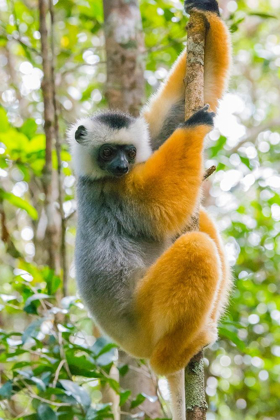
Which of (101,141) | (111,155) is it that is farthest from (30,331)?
(101,141)

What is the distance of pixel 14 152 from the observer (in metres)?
6.24

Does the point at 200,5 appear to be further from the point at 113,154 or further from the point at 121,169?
the point at 121,169

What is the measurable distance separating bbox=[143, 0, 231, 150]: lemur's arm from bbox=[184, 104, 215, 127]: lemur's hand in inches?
43.7

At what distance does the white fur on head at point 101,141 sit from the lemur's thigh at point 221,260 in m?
0.92

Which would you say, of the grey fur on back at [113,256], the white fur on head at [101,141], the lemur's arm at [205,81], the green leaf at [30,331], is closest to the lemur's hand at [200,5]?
the lemur's arm at [205,81]

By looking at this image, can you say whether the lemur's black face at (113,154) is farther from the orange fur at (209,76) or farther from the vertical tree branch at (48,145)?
the vertical tree branch at (48,145)

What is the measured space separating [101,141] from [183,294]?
1996 millimetres

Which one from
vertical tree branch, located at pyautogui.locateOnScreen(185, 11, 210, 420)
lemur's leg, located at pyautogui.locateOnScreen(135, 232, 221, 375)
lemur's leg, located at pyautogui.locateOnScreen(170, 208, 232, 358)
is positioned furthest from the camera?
lemur's leg, located at pyautogui.locateOnScreen(170, 208, 232, 358)

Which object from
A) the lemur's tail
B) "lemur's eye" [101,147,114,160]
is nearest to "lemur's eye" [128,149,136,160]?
"lemur's eye" [101,147,114,160]

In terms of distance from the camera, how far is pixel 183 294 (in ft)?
14.3

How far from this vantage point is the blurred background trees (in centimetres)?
491

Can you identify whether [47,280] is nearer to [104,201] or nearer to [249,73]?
[104,201]

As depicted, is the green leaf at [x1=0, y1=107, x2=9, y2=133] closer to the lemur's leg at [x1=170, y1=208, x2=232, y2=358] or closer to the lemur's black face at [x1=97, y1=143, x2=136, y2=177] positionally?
the lemur's black face at [x1=97, y1=143, x2=136, y2=177]

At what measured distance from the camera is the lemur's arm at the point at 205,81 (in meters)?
5.30
